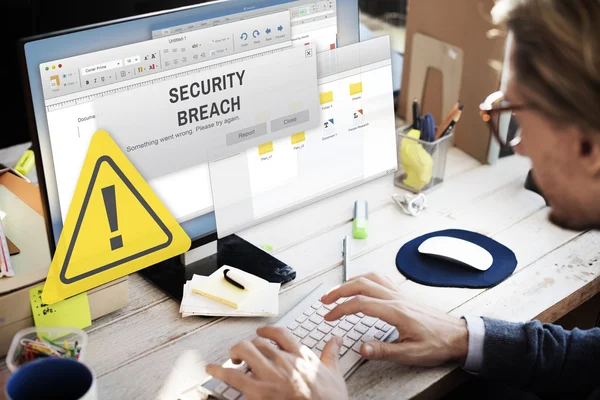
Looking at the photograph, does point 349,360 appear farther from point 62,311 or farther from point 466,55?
point 466,55

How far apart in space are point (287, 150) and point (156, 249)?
292 millimetres

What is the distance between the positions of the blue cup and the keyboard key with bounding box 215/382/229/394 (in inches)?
6.7

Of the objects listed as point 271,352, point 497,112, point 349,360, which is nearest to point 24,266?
point 271,352

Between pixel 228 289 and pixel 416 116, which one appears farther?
pixel 416 116

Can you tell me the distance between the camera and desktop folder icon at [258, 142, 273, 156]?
46.1 inches

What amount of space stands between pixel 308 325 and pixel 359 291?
0.10 meters

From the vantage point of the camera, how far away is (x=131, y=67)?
0.98m

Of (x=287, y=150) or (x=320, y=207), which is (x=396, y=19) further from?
(x=287, y=150)

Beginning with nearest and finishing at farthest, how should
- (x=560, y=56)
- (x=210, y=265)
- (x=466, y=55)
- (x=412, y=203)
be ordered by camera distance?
(x=560, y=56)
(x=210, y=265)
(x=412, y=203)
(x=466, y=55)

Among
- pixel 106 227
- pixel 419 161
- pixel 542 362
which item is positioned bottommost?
pixel 542 362

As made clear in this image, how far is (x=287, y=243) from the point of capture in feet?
4.40

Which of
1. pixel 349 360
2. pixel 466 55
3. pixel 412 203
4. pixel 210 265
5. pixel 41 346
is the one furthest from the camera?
pixel 466 55

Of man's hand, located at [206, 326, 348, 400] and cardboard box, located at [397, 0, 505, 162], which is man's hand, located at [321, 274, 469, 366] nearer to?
man's hand, located at [206, 326, 348, 400]

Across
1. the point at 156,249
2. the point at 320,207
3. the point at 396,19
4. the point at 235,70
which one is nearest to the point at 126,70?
the point at 235,70
